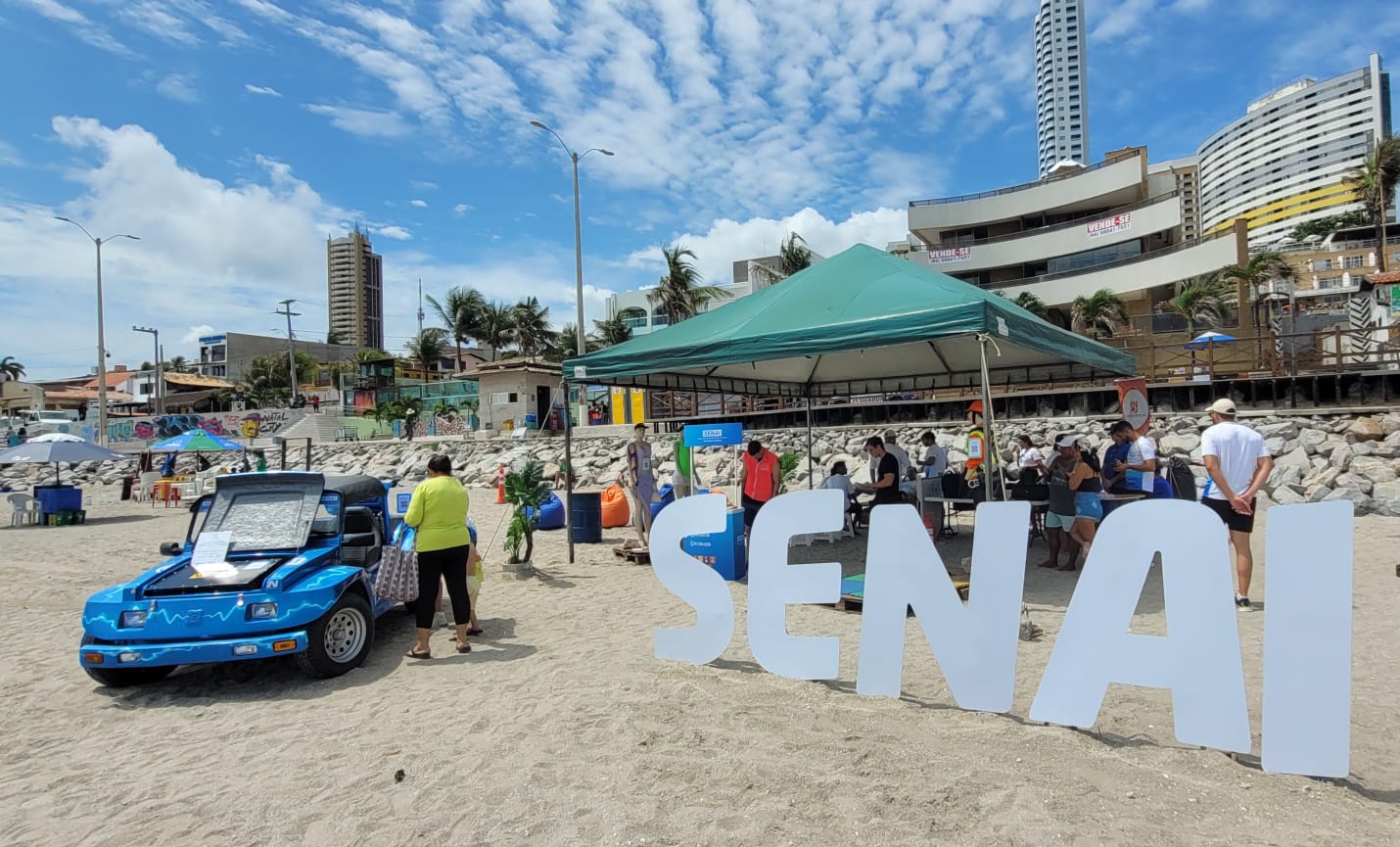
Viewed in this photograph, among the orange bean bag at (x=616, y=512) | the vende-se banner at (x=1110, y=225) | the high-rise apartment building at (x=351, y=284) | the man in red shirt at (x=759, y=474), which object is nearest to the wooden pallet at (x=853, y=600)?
the man in red shirt at (x=759, y=474)

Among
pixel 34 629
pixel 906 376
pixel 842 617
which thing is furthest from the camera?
pixel 906 376

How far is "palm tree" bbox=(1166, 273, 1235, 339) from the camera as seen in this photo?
33.1 metres

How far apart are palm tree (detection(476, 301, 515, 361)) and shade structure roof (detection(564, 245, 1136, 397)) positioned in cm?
4339

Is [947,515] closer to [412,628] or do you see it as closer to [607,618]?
[607,618]

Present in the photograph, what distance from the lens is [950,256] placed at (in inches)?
1807

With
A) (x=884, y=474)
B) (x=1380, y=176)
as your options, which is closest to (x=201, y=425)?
(x=884, y=474)

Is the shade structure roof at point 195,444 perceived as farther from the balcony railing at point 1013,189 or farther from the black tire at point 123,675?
the balcony railing at point 1013,189

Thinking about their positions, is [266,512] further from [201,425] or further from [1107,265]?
[201,425]

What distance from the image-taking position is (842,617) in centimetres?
689

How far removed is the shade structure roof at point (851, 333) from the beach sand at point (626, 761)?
2691mm

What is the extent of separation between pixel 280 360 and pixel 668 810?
7674 cm

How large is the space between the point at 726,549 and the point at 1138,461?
4835mm

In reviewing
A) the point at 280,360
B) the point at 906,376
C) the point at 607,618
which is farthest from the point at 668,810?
the point at 280,360

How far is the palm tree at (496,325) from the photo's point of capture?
53.1 m
